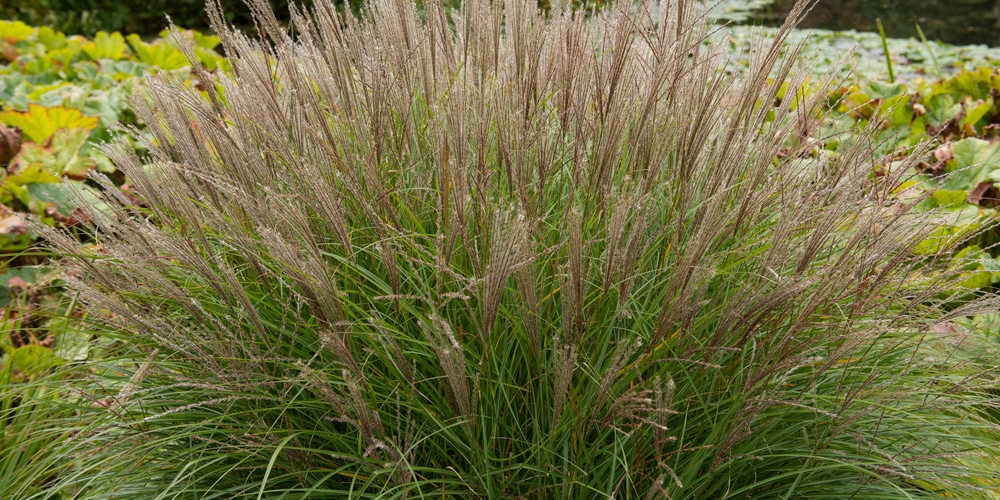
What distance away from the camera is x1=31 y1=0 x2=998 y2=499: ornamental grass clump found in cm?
A: 151

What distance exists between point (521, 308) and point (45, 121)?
315cm

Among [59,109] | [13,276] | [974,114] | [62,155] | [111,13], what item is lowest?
[111,13]

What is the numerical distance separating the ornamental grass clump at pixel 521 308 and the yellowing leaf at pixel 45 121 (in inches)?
75.2

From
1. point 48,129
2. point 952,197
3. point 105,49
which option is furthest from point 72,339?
point 105,49

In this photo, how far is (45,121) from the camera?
3.67 metres

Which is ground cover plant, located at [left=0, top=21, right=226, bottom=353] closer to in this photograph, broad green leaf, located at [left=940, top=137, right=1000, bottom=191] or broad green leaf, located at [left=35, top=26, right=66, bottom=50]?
broad green leaf, located at [left=35, top=26, right=66, bottom=50]

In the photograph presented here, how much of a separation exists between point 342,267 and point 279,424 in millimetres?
411

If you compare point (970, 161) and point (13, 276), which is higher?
point (970, 161)

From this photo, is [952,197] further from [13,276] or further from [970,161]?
[13,276]

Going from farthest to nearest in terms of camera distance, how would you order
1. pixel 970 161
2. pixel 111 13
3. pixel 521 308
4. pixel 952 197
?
1. pixel 111 13
2. pixel 970 161
3. pixel 952 197
4. pixel 521 308

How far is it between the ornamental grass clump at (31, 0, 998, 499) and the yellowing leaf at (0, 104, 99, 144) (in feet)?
6.27

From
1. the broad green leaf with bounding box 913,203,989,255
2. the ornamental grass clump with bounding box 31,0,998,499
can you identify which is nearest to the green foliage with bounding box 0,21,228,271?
the ornamental grass clump with bounding box 31,0,998,499

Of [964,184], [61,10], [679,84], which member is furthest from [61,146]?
[61,10]

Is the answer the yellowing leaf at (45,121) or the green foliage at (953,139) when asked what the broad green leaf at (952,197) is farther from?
the yellowing leaf at (45,121)
